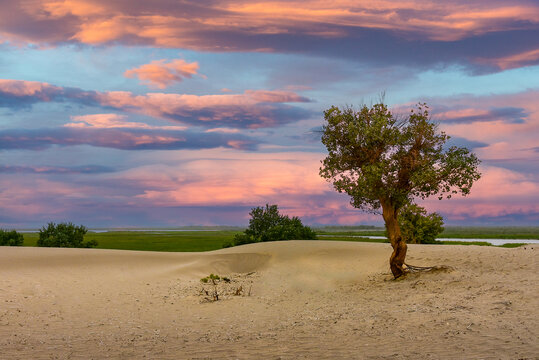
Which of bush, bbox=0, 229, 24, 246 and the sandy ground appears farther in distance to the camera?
bush, bbox=0, 229, 24, 246

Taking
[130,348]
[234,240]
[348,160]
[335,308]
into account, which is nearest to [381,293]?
[335,308]

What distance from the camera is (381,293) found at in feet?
68.5

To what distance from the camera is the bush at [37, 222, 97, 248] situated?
48.3 metres

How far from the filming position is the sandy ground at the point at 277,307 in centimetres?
1198

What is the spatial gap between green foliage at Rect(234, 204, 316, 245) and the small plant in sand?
20.0 metres

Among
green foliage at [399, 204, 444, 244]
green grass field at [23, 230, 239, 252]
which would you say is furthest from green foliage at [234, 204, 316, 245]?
green foliage at [399, 204, 444, 244]

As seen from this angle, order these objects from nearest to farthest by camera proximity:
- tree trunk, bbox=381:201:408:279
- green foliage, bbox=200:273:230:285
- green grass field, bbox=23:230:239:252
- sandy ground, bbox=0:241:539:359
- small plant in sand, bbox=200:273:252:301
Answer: sandy ground, bbox=0:241:539:359 → small plant in sand, bbox=200:273:252:301 → green foliage, bbox=200:273:230:285 → tree trunk, bbox=381:201:408:279 → green grass field, bbox=23:230:239:252

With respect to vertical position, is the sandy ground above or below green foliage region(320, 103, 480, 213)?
below

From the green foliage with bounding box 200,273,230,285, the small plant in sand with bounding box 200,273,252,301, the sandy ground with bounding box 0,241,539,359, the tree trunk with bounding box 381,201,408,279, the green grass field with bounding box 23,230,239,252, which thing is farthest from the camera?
the green grass field with bounding box 23,230,239,252

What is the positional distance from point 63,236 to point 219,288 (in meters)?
30.2

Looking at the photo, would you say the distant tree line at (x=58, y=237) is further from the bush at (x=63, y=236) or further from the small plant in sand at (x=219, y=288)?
the small plant in sand at (x=219, y=288)

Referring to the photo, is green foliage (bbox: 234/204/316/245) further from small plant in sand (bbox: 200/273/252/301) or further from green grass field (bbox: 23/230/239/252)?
small plant in sand (bbox: 200/273/252/301)

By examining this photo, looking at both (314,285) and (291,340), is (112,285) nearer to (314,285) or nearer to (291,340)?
(314,285)

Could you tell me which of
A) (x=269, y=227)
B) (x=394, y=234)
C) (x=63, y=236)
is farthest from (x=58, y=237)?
(x=394, y=234)
